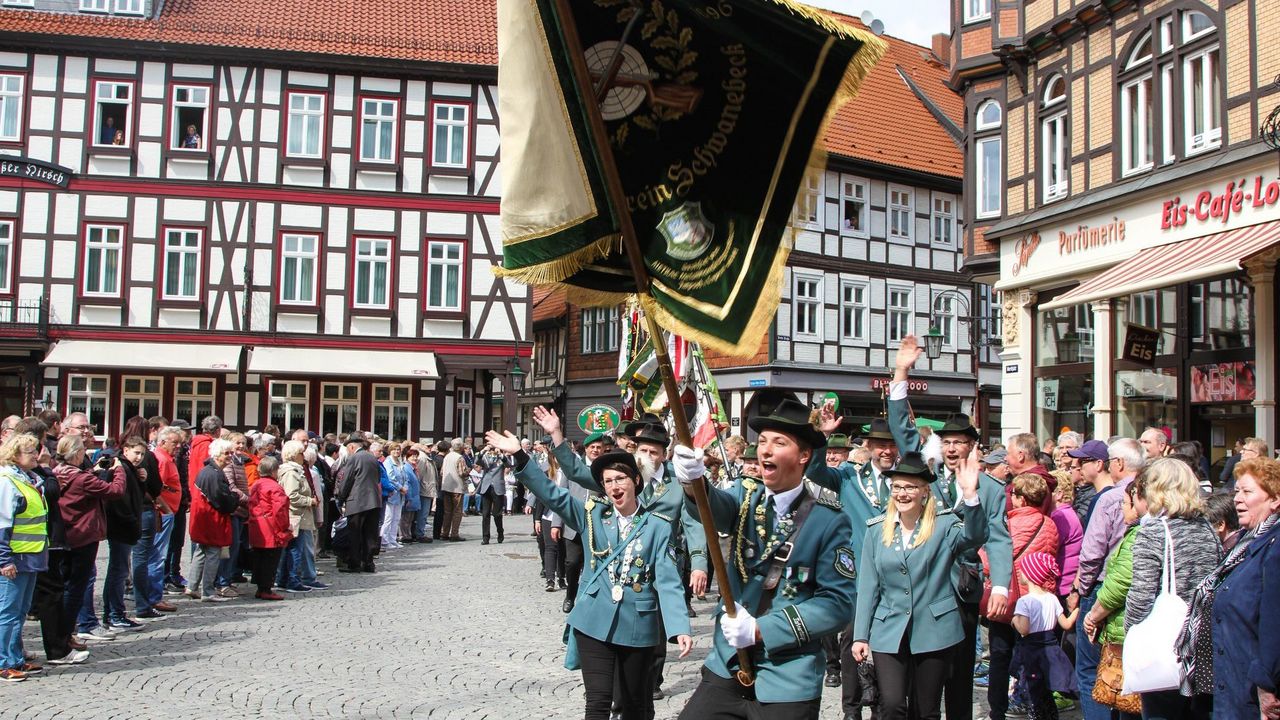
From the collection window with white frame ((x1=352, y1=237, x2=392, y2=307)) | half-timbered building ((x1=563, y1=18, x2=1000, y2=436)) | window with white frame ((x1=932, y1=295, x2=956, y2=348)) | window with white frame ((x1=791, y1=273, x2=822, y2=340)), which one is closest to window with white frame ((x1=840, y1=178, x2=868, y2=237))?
half-timbered building ((x1=563, y1=18, x2=1000, y2=436))

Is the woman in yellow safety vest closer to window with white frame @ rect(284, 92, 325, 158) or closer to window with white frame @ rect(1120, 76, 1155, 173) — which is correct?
window with white frame @ rect(1120, 76, 1155, 173)

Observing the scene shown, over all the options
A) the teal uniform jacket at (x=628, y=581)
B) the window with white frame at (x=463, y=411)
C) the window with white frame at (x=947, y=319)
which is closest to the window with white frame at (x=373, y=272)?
the window with white frame at (x=463, y=411)

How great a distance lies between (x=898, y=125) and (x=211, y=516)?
2895cm

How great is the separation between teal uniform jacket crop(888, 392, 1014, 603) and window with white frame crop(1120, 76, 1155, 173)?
1170cm

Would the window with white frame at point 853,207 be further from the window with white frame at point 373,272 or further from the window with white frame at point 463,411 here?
the window with white frame at point 373,272

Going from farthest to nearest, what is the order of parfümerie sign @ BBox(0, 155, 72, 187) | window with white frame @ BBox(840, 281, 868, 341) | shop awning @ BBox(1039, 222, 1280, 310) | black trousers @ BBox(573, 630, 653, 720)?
window with white frame @ BBox(840, 281, 868, 341) → parfümerie sign @ BBox(0, 155, 72, 187) → shop awning @ BBox(1039, 222, 1280, 310) → black trousers @ BBox(573, 630, 653, 720)

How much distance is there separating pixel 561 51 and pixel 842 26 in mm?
1156

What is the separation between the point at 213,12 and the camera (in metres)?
30.5

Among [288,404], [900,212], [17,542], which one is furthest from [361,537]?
[900,212]

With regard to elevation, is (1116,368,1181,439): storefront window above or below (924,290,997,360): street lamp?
below

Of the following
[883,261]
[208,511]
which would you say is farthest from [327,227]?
[208,511]

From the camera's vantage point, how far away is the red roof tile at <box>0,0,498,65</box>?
29.1 m

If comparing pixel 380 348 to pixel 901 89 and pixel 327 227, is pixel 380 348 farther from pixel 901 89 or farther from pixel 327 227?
pixel 901 89

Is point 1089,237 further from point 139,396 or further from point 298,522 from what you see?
point 139,396
